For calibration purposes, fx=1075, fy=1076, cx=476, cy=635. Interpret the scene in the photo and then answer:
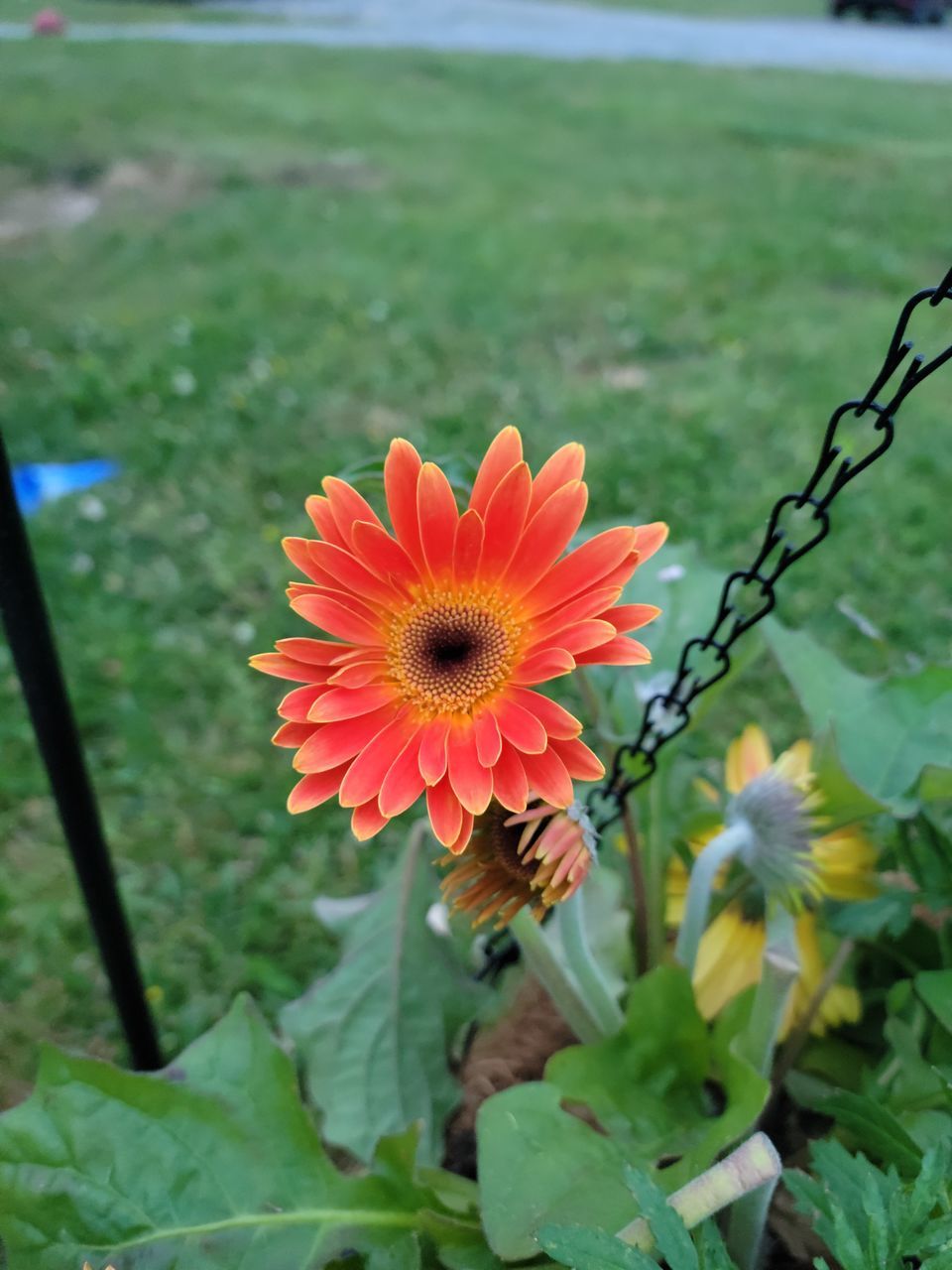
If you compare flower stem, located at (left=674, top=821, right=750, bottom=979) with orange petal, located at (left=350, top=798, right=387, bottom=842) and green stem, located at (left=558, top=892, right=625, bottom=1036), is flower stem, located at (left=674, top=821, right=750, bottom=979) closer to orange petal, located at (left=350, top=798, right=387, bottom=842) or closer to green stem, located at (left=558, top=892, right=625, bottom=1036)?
green stem, located at (left=558, top=892, right=625, bottom=1036)

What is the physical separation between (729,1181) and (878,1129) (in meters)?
0.15

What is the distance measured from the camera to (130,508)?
210cm

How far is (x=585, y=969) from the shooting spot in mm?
730

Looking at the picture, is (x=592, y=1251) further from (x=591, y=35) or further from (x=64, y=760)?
(x=591, y=35)

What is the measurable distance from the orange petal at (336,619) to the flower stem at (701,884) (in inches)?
11.5

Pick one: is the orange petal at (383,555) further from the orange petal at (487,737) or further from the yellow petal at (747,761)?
the yellow petal at (747,761)

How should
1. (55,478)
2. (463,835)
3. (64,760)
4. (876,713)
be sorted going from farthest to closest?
(55,478) < (876,713) < (64,760) < (463,835)

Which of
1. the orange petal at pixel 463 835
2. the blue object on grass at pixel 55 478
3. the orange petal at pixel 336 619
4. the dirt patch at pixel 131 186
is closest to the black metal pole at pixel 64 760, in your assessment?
the orange petal at pixel 336 619

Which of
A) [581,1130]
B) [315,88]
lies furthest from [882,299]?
[315,88]

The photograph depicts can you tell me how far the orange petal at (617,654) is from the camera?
0.48 m

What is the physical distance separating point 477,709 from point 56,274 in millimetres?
3170

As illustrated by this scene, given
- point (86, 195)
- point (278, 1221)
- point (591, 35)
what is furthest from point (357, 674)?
point (591, 35)

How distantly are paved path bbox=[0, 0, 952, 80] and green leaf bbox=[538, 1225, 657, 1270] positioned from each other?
518cm

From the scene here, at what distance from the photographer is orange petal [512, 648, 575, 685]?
0.46 metres
